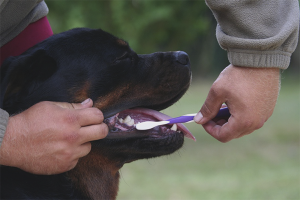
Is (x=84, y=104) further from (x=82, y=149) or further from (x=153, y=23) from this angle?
(x=153, y=23)

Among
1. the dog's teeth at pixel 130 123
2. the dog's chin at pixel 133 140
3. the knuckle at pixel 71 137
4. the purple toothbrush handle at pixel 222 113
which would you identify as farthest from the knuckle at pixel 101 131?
the purple toothbrush handle at pixel 222 113

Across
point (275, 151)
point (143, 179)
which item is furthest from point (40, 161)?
point (275, 151)

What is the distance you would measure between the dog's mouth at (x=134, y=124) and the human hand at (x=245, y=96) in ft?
1.61

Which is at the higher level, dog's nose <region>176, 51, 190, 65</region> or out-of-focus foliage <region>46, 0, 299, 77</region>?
dog's nose <region>176, 51, 190, 65</region>

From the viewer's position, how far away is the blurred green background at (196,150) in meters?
6.45

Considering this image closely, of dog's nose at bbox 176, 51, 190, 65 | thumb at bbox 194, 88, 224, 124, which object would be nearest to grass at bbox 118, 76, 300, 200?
dog's nose at bbox 176, 51, 190, 65

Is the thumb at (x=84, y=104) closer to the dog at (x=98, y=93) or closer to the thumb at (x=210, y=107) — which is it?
the dog at (x=98, y=93)

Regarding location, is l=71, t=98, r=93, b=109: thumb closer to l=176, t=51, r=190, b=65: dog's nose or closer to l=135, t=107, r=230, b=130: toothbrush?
l=135, t=107, r=230, b=130: toothbrush

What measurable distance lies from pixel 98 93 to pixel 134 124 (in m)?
0.33

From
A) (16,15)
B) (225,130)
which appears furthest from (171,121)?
(16,15)

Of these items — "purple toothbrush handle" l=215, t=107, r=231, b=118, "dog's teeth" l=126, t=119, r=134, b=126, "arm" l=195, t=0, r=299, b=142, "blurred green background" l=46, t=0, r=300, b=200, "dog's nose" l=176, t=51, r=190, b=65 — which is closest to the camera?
"arm" l=195, t=0, r=299, b=142

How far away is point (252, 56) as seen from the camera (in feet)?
7.83

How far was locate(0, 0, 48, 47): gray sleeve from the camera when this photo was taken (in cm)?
282

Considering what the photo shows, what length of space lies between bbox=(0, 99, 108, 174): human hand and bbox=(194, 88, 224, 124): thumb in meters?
0.68
